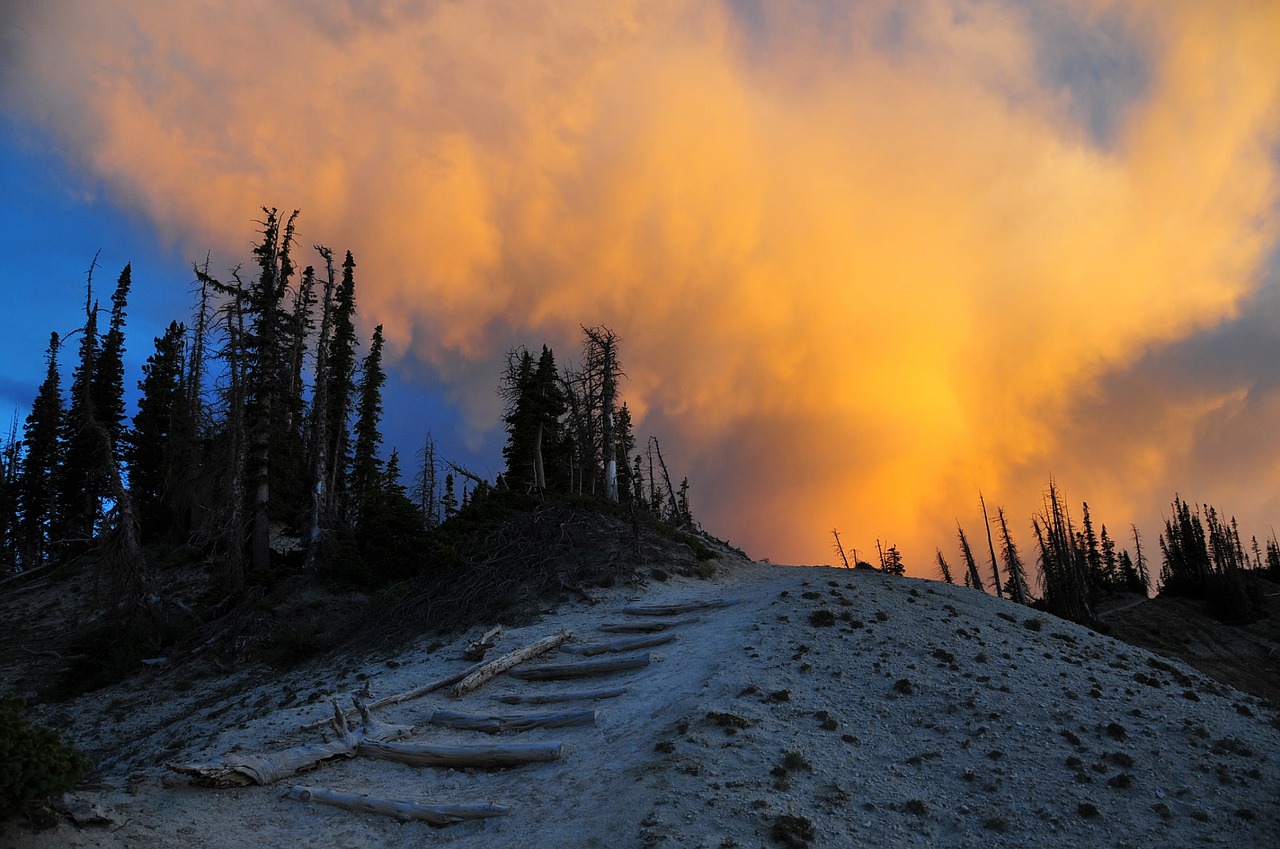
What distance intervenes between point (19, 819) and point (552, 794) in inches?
241

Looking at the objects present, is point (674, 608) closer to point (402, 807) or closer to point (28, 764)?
point (402, 807)

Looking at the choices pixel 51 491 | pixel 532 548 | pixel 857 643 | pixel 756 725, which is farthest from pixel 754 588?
pixel 51 491

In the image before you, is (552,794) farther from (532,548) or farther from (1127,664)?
(532,548)

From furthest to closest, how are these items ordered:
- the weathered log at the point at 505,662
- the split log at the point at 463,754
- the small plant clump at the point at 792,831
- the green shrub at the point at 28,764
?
the weathered log at the point at 505,662 < the split log at the point at 463,754 < the small plant clump at the point at 792,831 < the green shrub at the point at 28,764

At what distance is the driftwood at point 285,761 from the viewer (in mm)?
9906

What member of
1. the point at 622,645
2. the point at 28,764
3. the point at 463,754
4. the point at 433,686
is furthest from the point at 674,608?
the point at 28,764

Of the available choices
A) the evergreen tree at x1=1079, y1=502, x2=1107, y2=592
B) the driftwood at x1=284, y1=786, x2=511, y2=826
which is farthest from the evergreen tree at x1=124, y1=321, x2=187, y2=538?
the evergreen tree at x1=1079, y1=502, x2=1107, y2=592

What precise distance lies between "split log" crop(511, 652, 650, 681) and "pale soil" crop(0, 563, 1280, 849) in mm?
315

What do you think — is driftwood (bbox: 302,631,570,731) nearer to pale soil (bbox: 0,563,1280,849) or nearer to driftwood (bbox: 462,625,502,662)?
pale soil (bbox: 0,563,1280,849)

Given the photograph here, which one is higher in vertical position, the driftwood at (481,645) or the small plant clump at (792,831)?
the driftwood at (481,645)

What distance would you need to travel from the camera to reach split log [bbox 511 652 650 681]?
48.5 ft

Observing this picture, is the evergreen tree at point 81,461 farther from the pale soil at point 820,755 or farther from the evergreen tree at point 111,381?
the pale soil at point 820,755

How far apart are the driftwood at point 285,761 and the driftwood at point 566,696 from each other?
2.23 metres

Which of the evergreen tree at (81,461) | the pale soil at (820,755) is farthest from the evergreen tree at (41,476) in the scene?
the pale soil at (820,755)
